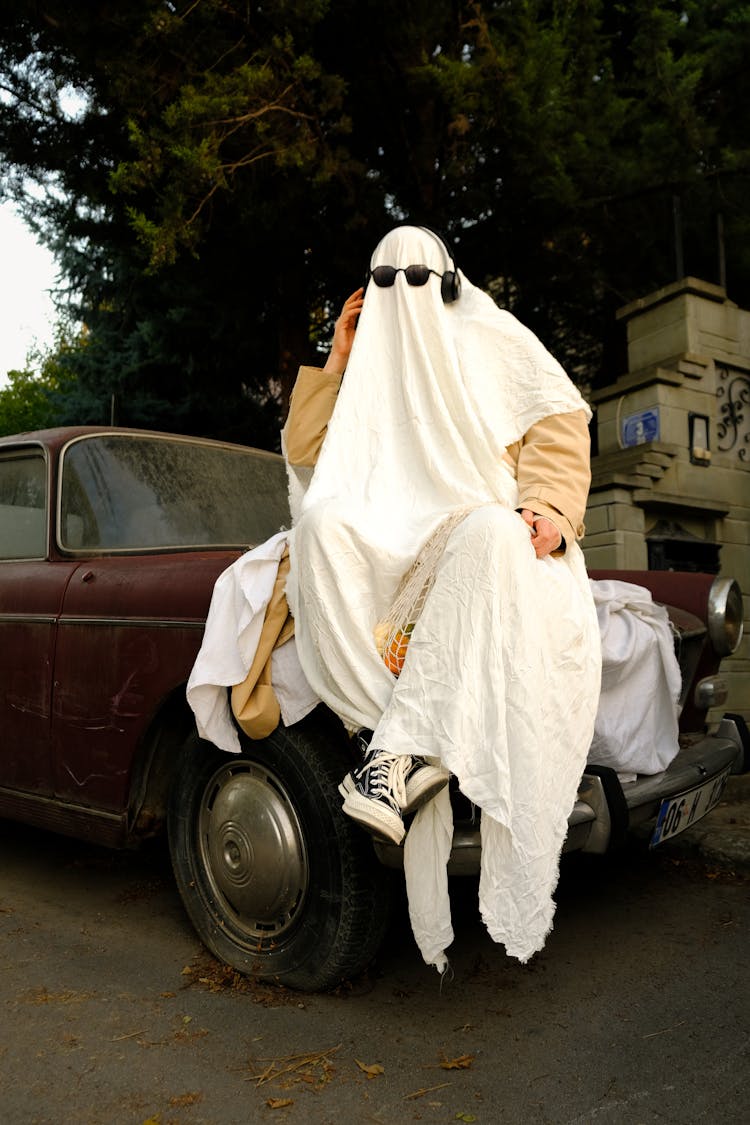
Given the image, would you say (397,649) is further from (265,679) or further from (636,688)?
(636,688)

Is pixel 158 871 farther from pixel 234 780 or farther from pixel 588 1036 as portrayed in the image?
pixel 588 1036

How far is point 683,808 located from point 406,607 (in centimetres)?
123

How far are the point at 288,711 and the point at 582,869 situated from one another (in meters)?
1.87

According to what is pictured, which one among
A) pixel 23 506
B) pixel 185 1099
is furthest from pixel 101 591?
pixel 185 1099

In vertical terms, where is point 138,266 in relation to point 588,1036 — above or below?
above

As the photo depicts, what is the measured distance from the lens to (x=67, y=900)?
3588 millimetres

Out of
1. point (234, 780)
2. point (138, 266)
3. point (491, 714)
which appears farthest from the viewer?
point (138, 266)

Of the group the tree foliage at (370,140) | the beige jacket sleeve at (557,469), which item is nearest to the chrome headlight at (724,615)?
the beige jacket sleeve at (557,469)

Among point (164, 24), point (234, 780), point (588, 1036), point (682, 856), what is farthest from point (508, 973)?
point (164, 24)

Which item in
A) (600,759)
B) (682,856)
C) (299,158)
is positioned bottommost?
(682,856)

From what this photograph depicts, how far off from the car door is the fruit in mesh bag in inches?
57.5

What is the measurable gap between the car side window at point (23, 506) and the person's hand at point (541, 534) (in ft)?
6.54

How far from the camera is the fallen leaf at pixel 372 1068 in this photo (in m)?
2.26

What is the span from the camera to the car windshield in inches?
142
